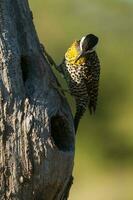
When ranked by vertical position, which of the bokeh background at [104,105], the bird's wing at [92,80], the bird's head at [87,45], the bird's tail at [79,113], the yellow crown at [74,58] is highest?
the bird's head at [87,45]

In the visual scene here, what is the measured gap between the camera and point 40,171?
457 cm

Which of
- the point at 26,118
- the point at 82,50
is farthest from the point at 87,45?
the point at 26,118

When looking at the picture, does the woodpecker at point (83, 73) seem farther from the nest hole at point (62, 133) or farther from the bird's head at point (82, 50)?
the nest hole at point (62, 133)

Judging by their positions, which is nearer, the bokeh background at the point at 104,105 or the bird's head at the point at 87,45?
the bird's head at the point at 87,45

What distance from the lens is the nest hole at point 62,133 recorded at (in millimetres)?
4809

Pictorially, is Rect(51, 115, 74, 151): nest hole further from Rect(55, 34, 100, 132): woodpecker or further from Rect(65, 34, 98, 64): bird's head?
Rect(65, 34, 98, 64): bird's head

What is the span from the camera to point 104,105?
51.1ft

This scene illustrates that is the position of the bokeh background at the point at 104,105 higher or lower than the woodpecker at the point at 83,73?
lower

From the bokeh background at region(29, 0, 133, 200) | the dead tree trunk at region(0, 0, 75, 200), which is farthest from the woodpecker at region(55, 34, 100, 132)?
the bokeh background at region(29, 0, 133, 200)

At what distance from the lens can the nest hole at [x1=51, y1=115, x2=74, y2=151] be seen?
4809 millimetres

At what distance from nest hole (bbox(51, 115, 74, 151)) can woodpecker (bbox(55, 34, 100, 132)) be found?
3.77 feet

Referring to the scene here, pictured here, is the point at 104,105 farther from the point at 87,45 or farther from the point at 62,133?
the point at 62,133

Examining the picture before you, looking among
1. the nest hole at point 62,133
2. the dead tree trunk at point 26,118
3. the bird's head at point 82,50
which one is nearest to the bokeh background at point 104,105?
the bird's head at point 82,50

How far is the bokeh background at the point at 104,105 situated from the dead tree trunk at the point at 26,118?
9.17 m
